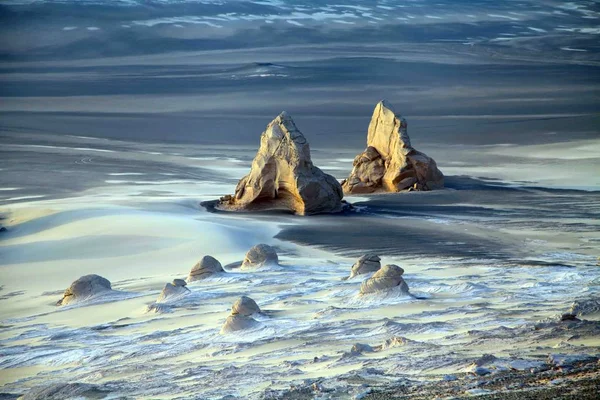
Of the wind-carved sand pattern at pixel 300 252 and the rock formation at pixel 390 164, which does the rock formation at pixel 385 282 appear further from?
the rock formation at pixel 390 164

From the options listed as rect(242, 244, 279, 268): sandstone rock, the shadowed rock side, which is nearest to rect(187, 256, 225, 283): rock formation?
rect(242, 244, 279, 268): sandstone rock

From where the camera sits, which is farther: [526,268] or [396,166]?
[396,166]

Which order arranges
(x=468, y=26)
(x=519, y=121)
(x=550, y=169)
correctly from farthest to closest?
(x=468, y=26) < (x=519, y=121) < (x=550, y=169)

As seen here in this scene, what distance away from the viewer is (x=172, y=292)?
37.0 feet

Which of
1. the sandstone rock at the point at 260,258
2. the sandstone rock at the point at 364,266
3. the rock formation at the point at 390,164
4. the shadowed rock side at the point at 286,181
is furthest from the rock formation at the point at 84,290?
the rock formation at the point at 390,164

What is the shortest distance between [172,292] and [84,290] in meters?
1.14

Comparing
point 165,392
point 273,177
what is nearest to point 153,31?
point 273,177

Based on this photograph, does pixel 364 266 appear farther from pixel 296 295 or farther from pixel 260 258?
pixel 260 258

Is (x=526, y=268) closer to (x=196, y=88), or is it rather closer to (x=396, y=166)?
(x=396, y=166)

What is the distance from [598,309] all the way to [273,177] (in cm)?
949

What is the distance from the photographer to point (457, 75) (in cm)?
5512

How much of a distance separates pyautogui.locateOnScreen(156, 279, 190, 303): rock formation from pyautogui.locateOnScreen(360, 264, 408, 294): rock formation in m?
1.89

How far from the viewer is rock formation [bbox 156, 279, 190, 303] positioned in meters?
11.2

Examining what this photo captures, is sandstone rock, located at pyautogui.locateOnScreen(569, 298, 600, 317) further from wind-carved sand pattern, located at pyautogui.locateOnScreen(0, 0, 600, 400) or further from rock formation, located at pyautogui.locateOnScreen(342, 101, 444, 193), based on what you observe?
rock formation, located at pyautogui.locateOnScreen(342, 101, 444, 193)
